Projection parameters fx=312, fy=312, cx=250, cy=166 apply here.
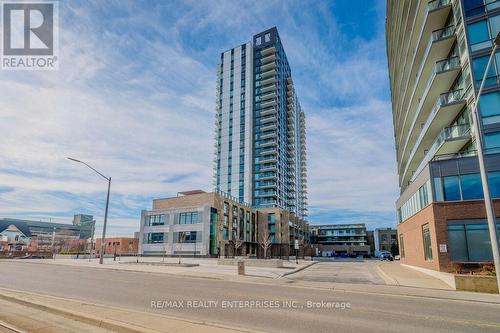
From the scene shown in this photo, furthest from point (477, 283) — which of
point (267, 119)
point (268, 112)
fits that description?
point (268, 112)

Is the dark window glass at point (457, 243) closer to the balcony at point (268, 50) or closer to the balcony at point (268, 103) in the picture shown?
the balcony at point (268, 103)

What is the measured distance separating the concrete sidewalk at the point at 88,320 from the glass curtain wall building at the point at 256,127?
90.9 metres

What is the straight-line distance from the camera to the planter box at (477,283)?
15.9 m

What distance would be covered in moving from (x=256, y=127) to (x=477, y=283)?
93.9 metres

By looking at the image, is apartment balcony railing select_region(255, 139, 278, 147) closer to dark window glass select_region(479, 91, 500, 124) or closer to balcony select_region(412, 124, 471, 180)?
balcony select_region(412, 124, 471, 180)

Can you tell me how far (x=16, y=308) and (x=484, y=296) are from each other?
19063 millimetres

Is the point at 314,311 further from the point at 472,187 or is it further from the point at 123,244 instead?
the point at 123,244

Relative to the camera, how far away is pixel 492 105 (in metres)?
24.8

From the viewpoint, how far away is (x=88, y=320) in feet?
25.4

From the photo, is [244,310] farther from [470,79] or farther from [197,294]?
[470,79]

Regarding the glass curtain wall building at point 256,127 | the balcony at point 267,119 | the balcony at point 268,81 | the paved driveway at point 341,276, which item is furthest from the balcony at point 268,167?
the paved driveway at point 341,276

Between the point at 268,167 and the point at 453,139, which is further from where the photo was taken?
the point at 268,167

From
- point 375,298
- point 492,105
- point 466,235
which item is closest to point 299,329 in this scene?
point 375,298

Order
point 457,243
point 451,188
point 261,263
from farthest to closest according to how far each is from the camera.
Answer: point 261,263, point 451,188, point 457,243
